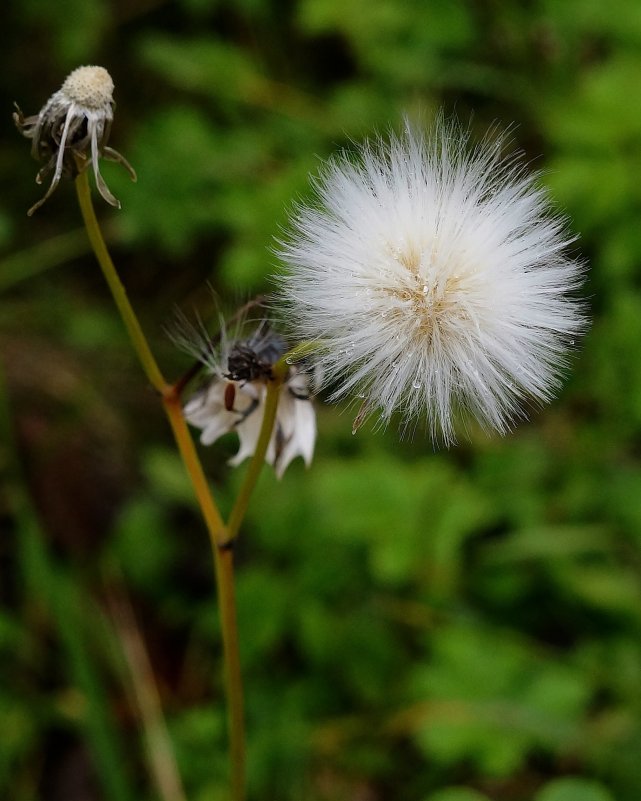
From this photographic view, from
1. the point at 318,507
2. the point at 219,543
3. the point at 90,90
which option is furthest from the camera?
the point at 318,507

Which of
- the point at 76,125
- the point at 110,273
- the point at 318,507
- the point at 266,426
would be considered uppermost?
the point at 76,125

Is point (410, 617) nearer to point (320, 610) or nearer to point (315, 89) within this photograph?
point (320, 610)

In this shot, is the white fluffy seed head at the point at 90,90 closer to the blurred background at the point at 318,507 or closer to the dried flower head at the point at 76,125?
the dried flower head at the point at 76,125

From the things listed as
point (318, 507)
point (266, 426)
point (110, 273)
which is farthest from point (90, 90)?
point (318, 507)

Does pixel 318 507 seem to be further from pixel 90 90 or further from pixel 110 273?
pixel 90 90

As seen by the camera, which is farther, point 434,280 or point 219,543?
point 219,543

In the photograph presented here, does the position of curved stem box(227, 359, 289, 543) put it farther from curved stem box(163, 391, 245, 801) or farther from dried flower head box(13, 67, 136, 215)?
dried flower head box(13, 67, 136, 215)

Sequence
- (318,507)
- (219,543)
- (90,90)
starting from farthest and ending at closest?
(318,507)
(219,543)
(90,90)

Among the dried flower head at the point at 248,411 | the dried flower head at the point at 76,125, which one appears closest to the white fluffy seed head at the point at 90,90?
the dried flower head at the point at 76,125
